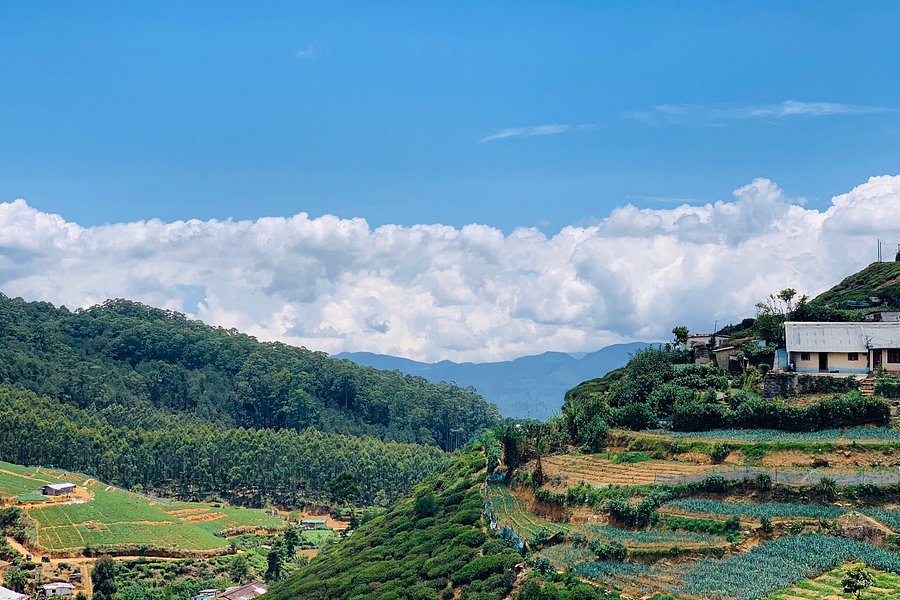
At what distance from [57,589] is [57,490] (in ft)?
81.6

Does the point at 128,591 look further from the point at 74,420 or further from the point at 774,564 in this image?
the point at 74,420

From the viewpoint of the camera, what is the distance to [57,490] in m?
83.6

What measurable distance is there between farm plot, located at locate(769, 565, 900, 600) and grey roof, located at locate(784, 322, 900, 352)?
664 inches

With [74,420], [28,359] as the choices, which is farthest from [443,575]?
[28,359]

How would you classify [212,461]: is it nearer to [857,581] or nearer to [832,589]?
[832,589]

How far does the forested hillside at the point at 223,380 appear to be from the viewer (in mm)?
142000

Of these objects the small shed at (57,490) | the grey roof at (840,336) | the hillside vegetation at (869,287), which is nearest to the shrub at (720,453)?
the grey roof at (840,336)

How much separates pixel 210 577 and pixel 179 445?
39.0 meters

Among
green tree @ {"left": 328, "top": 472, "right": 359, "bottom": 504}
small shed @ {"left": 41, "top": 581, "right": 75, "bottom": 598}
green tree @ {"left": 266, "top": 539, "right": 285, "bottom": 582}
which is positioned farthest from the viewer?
green tree @ {"left": 328, "top": 472, "right": 359, "bottom": 504}

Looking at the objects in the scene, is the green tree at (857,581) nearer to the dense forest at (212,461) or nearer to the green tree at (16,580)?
the green tree at (16,580)

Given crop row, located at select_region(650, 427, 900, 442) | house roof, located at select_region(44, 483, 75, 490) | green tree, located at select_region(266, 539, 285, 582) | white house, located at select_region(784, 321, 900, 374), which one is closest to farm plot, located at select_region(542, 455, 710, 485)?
crop row, located at select_region(650, 427, 900, 442)

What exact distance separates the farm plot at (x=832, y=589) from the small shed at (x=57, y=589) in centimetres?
4909

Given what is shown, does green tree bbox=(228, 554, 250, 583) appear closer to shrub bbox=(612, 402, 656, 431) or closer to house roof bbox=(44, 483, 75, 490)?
house roof bbox=(44, 483, 75, 490)

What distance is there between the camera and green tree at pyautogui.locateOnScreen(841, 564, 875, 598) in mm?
24500
